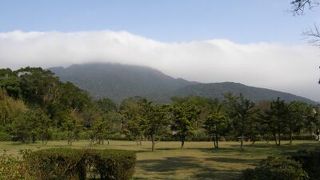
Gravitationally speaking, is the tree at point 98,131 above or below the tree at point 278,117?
below

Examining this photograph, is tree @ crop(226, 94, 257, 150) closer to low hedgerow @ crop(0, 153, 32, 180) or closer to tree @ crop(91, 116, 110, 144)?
tree @ crop(91, 116, 110, 144)

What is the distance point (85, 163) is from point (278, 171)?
22.6 ft

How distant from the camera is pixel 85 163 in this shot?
15.4 m

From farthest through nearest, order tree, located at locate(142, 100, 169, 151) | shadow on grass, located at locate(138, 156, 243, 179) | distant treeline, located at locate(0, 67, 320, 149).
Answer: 1. distant treeline, located at locate(0, 67, 320, 149)
2. tree, located at locate(142, 100, 169, 151)
3. shadow on grass, located at locate(138, 156, 243, 179)

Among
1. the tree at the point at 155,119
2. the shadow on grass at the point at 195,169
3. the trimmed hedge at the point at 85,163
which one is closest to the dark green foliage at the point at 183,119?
the tree at the point at 155,119

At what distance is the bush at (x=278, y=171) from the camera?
437 inches

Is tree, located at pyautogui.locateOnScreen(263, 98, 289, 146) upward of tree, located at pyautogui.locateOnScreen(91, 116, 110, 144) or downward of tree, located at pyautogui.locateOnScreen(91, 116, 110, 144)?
upward

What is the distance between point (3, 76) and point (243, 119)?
57753mm

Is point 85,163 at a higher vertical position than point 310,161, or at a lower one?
lower

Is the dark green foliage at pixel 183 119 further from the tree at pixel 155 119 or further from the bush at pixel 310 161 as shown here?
the bush at pixel 310 161

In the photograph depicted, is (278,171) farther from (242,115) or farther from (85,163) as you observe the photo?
(242,115)

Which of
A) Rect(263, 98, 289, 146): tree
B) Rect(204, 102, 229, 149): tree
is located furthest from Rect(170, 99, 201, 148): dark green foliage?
Rect(263, 98, 289, 146): tree

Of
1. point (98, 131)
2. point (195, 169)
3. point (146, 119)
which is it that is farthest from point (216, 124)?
point (195, 169)

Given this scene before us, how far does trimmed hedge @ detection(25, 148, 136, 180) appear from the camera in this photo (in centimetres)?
1402
